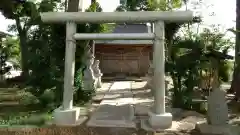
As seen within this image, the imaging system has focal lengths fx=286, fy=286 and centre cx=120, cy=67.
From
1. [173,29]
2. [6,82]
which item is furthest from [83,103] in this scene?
[6,82]

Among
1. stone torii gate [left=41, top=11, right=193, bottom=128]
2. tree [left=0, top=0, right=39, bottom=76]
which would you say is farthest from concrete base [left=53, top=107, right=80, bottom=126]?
tree [left=0, top=0, right=39, bottom=76]

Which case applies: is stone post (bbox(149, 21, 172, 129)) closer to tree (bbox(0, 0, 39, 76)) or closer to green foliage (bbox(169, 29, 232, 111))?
green foliage (bbox(169, 29, 232, 111))

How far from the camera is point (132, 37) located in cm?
718

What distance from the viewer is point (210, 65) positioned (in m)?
8.06

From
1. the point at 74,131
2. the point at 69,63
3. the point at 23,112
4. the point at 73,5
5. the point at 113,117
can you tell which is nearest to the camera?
the point at 74,131

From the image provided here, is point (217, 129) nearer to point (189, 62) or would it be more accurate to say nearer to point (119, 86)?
point (189, 62)

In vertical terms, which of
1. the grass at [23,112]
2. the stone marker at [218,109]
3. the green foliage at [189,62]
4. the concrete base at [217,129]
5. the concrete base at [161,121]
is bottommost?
the grass at [23,112]

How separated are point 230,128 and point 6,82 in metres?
15.2

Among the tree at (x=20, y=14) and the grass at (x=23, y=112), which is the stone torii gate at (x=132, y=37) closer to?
the grass at (x=23, y=112)

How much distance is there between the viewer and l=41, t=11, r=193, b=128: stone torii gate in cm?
683

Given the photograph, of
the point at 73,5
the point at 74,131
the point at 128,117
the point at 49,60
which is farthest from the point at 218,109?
the point at 73,5

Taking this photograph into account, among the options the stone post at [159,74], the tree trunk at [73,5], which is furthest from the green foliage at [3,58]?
the stone post at [159,74]

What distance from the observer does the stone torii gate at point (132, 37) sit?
6.83m

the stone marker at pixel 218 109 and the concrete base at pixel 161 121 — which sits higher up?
the stone marker at pixel 218 109
